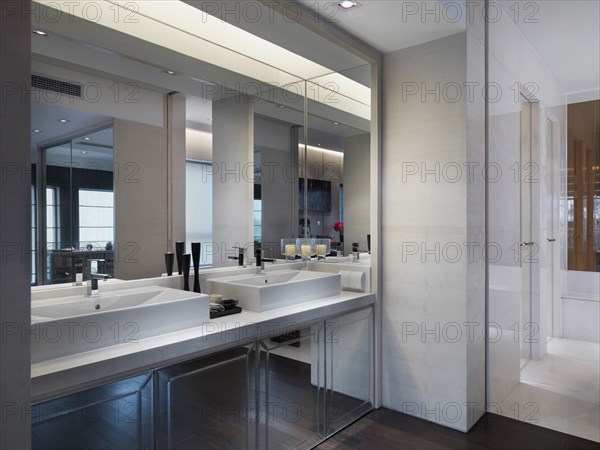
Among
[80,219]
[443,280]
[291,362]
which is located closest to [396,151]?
[443,280]

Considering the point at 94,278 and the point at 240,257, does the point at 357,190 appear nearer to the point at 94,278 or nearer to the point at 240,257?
the point at 240,257

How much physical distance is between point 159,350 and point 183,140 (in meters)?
1.20

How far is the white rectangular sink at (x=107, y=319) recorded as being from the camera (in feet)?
4.65

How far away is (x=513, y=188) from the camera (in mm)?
3240

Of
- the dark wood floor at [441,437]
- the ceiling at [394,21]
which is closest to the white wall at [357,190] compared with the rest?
the ceiling at [394,21]

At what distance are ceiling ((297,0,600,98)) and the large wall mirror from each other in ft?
0.91

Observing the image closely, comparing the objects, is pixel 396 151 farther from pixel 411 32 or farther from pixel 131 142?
pixel 131 142

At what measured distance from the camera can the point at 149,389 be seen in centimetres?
160

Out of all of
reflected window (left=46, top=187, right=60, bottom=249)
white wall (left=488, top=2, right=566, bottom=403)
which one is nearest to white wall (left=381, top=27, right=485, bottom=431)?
A: white wall (left=488, top=2, right=566, bottom=403)

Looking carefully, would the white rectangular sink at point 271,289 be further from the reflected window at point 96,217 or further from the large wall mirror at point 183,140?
the reflected window at point 96,217

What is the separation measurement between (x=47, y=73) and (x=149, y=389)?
1385mm

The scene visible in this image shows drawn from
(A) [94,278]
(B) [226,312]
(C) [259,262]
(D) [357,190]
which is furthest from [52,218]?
(D) [357,190]

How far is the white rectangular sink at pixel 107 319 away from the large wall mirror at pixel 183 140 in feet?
0.61

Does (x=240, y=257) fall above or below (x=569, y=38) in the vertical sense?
below
